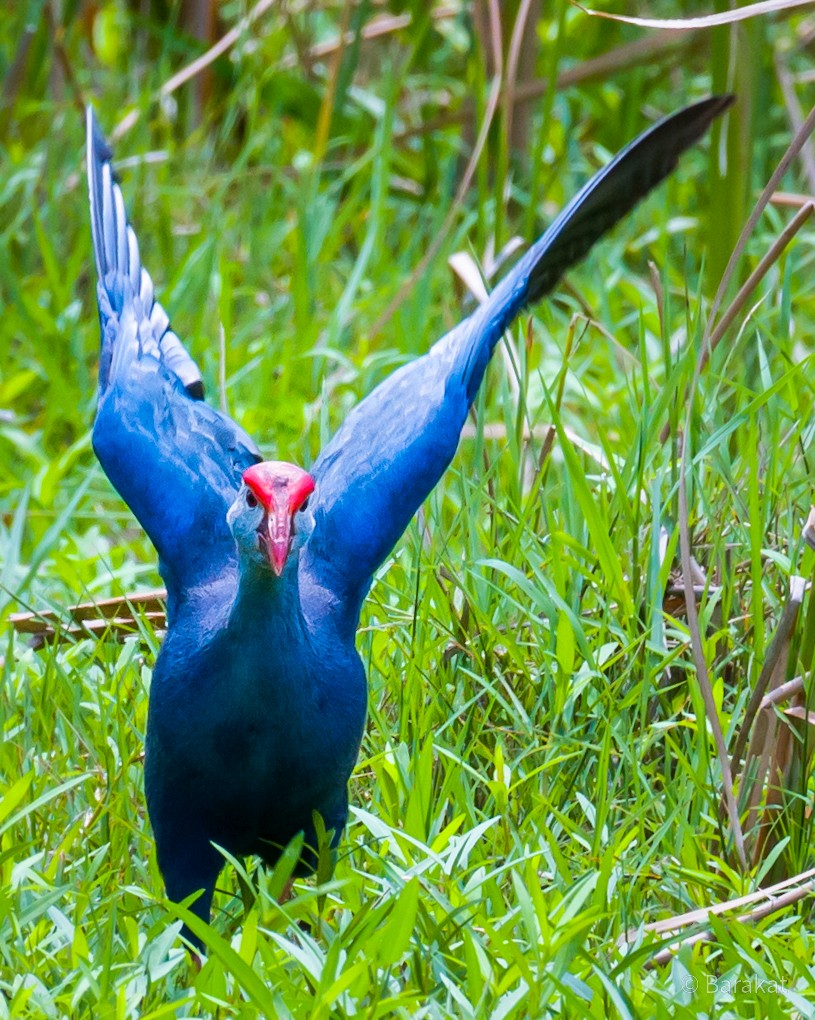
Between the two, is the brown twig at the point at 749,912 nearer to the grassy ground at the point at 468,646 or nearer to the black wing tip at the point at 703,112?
the grassy ground at the point at 468,646

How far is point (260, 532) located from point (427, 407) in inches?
30.7

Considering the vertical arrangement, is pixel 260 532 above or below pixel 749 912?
above

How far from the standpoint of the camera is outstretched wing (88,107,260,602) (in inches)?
95.5

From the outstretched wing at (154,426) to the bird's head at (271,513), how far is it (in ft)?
1.18

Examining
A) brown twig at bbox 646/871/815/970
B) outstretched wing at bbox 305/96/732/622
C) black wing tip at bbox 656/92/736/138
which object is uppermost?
black wing tip at bbox 656/92/736/138

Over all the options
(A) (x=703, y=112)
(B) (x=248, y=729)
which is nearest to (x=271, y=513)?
(B) (x=248, y=729)

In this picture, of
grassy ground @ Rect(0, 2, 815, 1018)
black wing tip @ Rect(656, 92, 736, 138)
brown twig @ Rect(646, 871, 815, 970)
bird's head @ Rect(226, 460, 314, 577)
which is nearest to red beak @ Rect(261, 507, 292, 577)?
bird's head @ Rect(226, 460, 314, 577)

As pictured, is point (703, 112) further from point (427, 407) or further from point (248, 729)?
point (248, 729)

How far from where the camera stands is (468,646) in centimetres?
248

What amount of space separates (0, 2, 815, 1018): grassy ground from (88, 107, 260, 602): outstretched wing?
267 mm

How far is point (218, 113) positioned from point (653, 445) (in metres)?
3.02

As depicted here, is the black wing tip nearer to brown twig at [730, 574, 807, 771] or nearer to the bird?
the bird

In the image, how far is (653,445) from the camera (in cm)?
275

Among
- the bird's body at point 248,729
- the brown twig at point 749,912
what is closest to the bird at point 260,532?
the bird's body at point 248,729
